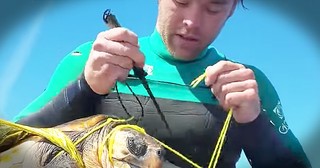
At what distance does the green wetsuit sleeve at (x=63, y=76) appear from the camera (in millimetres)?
669

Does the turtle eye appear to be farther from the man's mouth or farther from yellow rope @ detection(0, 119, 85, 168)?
the man's mouth

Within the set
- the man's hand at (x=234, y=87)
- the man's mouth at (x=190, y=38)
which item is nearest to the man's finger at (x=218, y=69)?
the man's hand at (x=234, y=87)

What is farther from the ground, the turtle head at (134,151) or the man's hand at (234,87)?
the man's hand at (234,87)

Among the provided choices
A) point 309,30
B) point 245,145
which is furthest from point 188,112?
point 309,30

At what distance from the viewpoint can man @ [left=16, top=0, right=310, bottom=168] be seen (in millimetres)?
605

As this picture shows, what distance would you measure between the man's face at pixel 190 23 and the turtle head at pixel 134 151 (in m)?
0.18

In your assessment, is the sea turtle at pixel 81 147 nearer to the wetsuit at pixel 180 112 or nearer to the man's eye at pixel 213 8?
the wetsuit at pixel 180 112

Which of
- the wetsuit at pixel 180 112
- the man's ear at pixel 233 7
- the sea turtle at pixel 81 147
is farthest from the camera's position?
the man's ear at pixel 233 7

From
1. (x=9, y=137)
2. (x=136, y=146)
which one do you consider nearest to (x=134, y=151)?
(x=136, y=146)

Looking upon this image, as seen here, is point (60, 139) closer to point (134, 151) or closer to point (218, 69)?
point (134, 151)

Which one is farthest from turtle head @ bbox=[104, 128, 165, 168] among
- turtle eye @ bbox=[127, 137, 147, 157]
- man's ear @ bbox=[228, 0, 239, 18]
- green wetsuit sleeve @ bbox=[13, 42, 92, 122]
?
man's ear @ bbox=[228, 0, 239, 18]

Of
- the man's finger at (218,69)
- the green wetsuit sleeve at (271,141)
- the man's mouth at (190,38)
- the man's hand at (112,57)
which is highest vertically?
the man's hand at (112,57)

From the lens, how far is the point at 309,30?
0.83 meters

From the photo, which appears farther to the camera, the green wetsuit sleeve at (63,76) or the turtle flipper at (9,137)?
the green wetsuit sleeve at (63,76)
